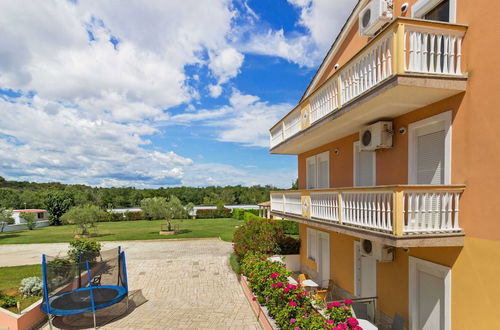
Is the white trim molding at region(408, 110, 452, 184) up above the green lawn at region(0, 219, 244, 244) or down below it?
above

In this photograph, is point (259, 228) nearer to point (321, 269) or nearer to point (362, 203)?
point (321, 269)

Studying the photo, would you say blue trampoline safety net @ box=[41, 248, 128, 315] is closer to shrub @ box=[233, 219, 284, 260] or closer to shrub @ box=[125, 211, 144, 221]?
shrub @ box=[233, 219, 284, 260]

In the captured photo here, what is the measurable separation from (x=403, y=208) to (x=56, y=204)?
170 ft

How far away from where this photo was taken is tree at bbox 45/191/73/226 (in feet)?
145

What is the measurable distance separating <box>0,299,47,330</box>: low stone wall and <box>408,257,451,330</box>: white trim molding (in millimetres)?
10602

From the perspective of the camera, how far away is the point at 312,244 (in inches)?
528

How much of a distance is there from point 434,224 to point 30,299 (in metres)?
12.7

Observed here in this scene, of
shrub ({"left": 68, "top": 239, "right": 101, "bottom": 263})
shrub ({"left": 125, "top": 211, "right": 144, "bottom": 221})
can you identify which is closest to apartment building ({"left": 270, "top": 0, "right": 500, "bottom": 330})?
shrub ({"left": 68, "top": 239, "right": 101, "bottom": 263})

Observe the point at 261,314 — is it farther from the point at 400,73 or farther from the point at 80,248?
the point at 80,248

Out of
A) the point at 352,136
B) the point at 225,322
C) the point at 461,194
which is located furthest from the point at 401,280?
the point at 225,322

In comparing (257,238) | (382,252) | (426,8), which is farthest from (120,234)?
(426,8)

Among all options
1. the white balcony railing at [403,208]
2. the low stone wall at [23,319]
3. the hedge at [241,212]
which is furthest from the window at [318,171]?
the hedge at [241,212]

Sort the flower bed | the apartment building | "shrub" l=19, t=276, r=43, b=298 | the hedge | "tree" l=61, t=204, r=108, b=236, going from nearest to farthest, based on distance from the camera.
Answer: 1. the apartment building
2. the flower bed
3. "shrub" l=19, t=276, r=43, b=298
4. "tree" l=61, t=204, r=108, b=236
5. the hedge

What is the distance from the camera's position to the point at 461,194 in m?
5.36
